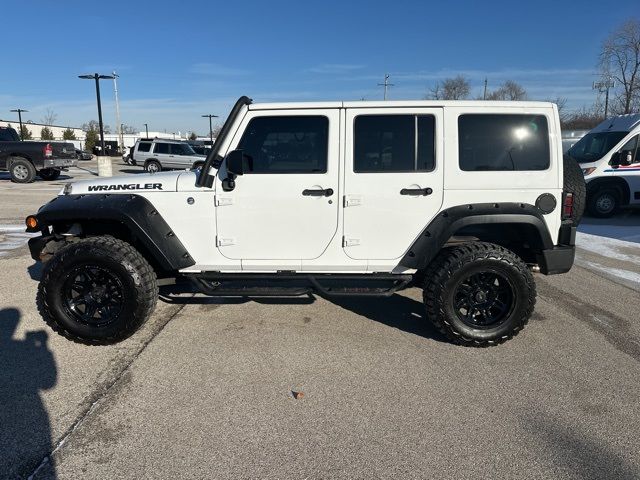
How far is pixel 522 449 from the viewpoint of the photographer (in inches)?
100

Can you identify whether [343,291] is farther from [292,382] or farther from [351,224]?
[292,382]

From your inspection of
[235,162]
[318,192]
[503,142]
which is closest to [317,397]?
[318,192]

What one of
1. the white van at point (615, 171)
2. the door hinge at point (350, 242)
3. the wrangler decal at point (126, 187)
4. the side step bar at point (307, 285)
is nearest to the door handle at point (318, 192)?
the door hinge at point (350, 242)

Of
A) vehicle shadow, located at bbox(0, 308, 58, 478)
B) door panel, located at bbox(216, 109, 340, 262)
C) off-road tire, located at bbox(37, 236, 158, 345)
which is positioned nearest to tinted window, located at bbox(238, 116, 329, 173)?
door panel, located at bbox(216, 109, 340, 262)

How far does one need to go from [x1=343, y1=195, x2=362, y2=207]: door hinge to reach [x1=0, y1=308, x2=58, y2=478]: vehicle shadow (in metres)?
2.59

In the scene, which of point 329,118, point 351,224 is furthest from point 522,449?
point 329,118

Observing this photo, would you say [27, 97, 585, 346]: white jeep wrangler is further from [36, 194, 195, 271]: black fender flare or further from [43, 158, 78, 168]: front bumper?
[43, 158, 78, 168]: front bumper

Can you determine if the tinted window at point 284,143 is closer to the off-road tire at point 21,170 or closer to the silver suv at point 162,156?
the off-road tire at point 21,170

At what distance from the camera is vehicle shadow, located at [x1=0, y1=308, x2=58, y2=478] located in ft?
7.89

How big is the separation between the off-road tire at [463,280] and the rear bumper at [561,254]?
212mm

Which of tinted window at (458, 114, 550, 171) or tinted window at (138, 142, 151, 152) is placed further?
tinted window at (138, 142, 151, 152)

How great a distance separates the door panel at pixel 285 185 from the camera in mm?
3744

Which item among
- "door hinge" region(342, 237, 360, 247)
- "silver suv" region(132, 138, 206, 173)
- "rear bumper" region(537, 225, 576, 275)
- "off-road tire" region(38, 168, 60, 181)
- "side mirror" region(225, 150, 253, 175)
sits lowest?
"rear bumper" region(537, 225, 576, 275)

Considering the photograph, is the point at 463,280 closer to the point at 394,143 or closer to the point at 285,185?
the point at 394,143
